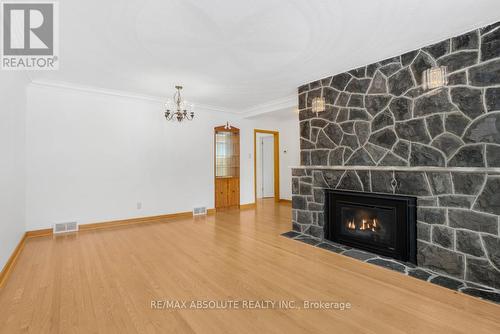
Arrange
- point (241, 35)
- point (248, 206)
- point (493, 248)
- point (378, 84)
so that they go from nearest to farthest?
point (493, 248), point (241, 35), point (378, 84), point (248, 206)

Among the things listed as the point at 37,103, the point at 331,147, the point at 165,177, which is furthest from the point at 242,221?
the point at 37,103

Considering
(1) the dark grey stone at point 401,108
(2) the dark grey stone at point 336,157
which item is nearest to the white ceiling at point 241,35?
(1) the dark grey stone at point 401,108

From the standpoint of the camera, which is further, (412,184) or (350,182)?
(350,182)

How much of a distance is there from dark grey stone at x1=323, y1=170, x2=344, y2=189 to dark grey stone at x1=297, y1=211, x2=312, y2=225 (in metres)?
0.66

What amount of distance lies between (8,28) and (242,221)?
444 centimetres

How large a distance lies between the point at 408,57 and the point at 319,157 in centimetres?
183

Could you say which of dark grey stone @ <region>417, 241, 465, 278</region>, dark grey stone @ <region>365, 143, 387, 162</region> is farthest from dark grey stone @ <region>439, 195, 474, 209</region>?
dark grey stone @ <region>365, 143, 387, 162</region>

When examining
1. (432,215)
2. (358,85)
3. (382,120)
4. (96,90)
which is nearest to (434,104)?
(382,120)

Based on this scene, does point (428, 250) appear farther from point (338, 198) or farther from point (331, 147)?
point (331, 147)

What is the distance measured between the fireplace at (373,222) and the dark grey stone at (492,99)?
3.99 ft

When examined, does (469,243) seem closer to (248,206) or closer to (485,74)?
(485,74)

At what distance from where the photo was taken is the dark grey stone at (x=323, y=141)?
3.96 metres

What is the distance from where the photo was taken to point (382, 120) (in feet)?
10.9

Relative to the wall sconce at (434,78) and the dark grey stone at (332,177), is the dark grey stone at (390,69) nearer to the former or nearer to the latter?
the wall sconce at (434,78)
